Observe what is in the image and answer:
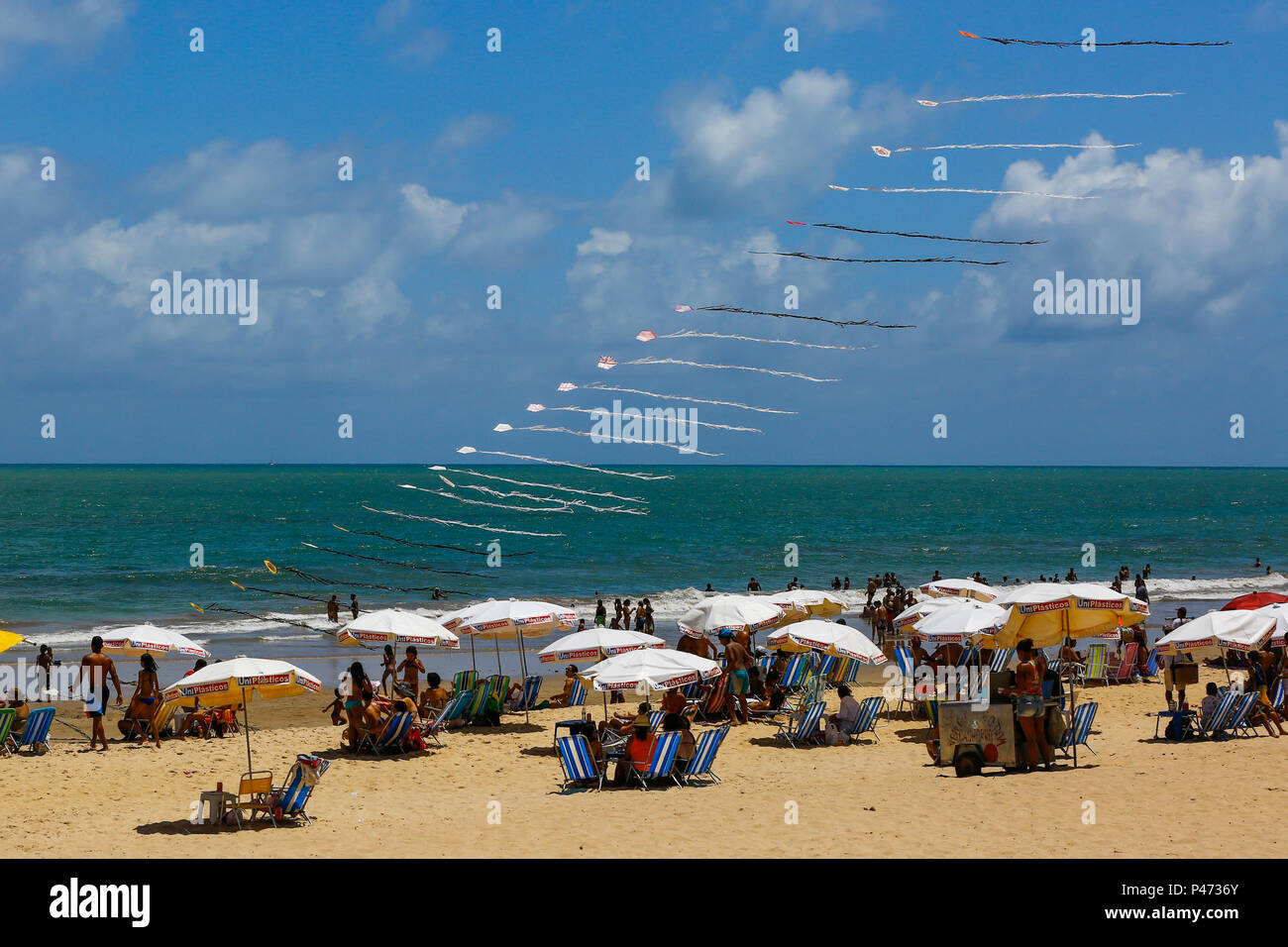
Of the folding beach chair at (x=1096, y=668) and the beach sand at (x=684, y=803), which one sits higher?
the folding beach chair at (x=1096, y=668)

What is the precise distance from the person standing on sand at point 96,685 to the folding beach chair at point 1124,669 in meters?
17.2

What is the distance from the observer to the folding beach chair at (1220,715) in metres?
14.3

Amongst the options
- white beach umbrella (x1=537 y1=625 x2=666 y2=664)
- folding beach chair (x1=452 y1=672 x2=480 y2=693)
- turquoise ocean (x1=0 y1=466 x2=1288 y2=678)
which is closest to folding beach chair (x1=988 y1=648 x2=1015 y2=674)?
white beach umbrella (x1=537 y1=625 x2=666 y2=664)

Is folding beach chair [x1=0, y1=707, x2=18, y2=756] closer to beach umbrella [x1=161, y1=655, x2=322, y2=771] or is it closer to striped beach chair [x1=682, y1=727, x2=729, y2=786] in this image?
beach umbrella [x1=161, y1=655, x2=322, y2=771]

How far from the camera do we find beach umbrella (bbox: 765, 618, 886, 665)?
1669cm

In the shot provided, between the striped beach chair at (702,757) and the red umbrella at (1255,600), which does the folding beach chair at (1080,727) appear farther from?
the red umbrella at (1255,600)

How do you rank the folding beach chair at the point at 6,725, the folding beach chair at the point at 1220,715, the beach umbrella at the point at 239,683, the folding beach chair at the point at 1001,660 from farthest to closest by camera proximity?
1. the folding beach chair at the point at 1001,660
2. the folding beach chair at the point at 6,725
3. the folding beach chair at the point at 1220,715
4. the beach umbrella at the point at 239,683

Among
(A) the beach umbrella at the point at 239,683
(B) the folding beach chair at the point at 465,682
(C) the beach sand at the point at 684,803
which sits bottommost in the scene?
(C) the beach sand at the point at 684,803

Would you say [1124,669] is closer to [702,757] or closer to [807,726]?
[807,726]

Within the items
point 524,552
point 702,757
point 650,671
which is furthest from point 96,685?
point 524,552

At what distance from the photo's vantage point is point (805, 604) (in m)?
21.5

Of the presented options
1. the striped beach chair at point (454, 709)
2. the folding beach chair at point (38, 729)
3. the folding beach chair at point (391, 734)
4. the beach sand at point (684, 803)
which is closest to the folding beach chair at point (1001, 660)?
the beach sand at point (684, 803)
